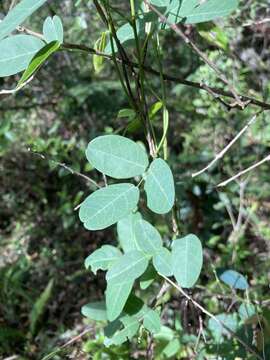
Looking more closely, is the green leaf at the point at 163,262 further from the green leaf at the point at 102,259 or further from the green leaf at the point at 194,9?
the green leaf at the point at 194,9

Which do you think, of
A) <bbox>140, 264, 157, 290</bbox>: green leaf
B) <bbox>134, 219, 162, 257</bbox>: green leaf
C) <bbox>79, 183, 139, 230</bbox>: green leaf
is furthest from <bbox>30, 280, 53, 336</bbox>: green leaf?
<bbox>79, 183, 139, 230</bbox>: green leaf

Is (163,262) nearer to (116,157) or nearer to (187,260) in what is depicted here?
(187,260)

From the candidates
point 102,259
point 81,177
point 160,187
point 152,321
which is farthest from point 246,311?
point 81,177

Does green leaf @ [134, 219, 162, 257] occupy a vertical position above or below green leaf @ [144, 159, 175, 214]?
below

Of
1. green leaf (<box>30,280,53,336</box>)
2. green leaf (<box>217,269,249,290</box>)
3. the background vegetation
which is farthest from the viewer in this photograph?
green leaf (<box>30,280,53,336</box>)

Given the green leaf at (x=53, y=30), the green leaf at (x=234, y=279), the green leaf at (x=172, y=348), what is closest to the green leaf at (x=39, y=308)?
the green leaf at (x=172, y=348)

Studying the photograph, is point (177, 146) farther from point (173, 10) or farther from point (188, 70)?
point (173, 10)

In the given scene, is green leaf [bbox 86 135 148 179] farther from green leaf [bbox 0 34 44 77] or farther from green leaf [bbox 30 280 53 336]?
green leaf [bbox 30 280 53 336]
